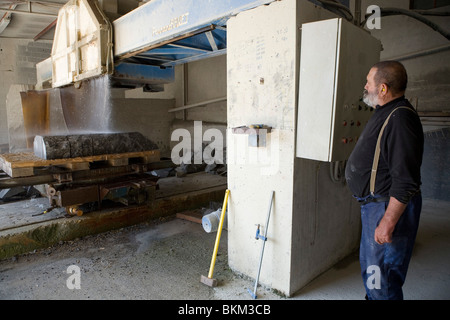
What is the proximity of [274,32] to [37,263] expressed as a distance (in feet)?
10.3

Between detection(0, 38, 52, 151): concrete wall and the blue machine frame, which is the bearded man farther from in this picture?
detection(0, 38, 52, 151): concrete wall

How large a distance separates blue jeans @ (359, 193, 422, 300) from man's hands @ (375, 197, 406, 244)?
92 mm

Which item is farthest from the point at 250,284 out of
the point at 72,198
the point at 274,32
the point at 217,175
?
the point at 217,175

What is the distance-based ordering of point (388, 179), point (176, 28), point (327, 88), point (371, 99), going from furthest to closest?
point (176, 28) < point (327, 88) < point (371, 99) < point (388, 179)

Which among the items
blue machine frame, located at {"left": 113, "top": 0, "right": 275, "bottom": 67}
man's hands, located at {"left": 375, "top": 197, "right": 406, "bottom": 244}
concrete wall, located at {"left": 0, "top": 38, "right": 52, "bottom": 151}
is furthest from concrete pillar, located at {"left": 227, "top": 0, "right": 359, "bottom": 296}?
concrete wall, located at {"left": 0, "top": 38, "right": 52, "bottom": 151}

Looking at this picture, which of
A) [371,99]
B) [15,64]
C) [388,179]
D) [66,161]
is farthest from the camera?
[15,64]

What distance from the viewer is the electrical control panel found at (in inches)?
80.6

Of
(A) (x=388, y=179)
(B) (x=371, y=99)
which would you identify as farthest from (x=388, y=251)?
(B) (x=371, y=99)

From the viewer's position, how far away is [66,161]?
360 cm

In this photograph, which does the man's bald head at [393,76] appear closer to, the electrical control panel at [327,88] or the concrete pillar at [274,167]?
the electrical control panel at [327,88]

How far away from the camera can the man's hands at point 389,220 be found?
1674 millimetres

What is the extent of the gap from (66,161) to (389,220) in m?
3.37

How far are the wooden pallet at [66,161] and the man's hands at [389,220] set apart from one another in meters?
3.26

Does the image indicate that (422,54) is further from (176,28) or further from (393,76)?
(176,28)
